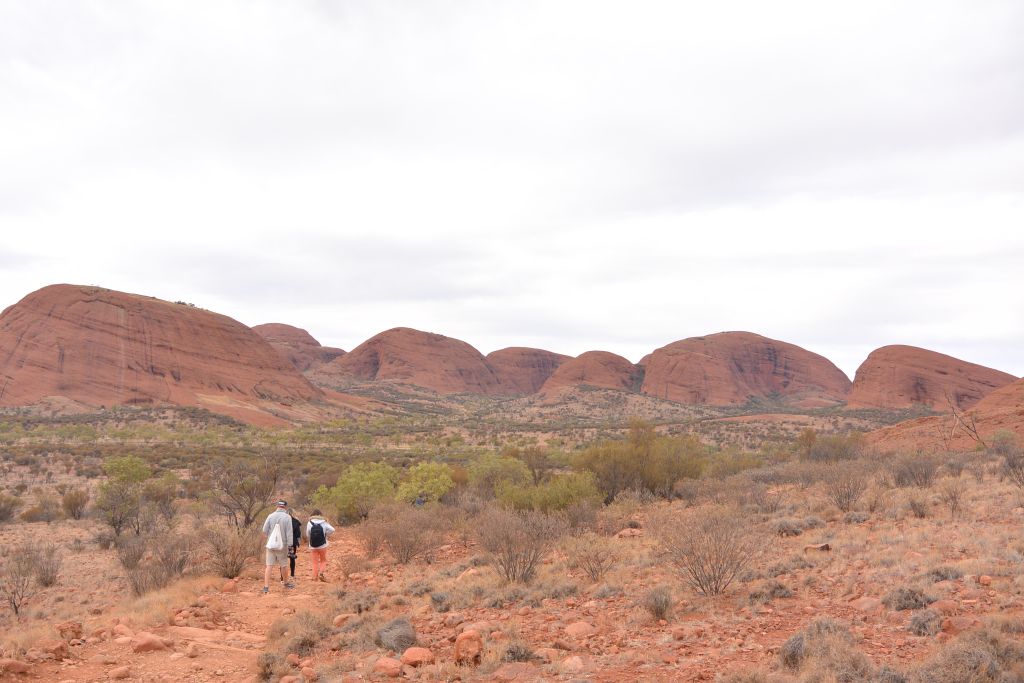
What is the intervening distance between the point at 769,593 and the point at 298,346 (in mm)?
163969

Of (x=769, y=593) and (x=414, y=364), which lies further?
(x=414, y=364)

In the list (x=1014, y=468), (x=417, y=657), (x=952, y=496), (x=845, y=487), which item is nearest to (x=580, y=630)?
(x=417, y=657)

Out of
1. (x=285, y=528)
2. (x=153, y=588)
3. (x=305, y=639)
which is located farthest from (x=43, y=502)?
(x=305, y=639)

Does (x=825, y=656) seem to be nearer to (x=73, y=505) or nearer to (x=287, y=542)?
(x=287, y=542)

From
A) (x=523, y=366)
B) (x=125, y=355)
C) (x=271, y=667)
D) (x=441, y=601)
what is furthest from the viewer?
(x=523, y=366)

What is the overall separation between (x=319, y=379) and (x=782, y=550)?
128327 mm

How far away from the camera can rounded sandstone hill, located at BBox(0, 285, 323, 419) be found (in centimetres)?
6512

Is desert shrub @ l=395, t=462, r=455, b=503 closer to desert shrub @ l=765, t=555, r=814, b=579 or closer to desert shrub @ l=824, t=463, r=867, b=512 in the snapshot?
desert shrub @ l=824, t=463, r=867, b=512

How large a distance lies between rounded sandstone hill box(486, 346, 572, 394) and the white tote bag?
157940 millimetres

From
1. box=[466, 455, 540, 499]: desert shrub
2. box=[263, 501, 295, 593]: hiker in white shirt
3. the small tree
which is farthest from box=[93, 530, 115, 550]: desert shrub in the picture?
box=[466, 455, 540, 499]: desert shrub

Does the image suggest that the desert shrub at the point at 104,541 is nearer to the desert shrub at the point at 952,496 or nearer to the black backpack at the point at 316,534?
the black backpack at the point at 316,534

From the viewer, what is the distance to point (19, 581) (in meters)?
11.1

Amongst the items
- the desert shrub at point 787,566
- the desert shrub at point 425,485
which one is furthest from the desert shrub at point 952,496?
the desert shrub at point 425,485

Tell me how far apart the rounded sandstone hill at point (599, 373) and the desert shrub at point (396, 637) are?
360 feet
